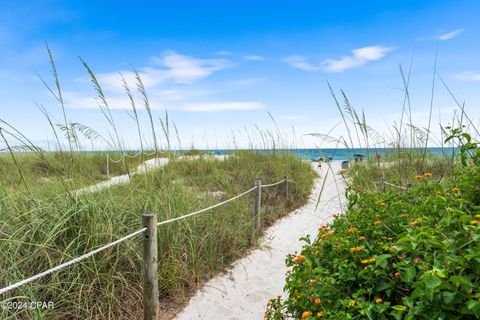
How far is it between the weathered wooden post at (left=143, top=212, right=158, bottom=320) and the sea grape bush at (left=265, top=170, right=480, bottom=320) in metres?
1.06

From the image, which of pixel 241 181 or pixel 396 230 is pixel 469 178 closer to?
pixel 396 230

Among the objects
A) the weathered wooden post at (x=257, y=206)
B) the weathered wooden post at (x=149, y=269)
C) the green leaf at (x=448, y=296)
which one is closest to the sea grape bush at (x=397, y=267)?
the green leaf at (x=448, y=296)

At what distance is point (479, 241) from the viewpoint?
1471 mm

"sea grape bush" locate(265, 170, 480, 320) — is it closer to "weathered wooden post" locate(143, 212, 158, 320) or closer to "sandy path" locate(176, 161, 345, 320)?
"sandy path" locate(176, 161, 345, 320)

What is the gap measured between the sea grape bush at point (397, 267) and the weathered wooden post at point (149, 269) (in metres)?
1.06

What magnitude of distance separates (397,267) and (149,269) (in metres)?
1.85

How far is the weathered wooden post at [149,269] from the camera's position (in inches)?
106

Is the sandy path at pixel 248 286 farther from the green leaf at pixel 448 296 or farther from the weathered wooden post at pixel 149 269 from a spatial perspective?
the green leaf at pixel 448 296

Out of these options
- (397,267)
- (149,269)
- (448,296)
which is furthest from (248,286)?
(448,296)

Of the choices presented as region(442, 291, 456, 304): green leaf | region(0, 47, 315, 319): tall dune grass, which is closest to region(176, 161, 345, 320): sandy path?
region(0, 47, 315, 319): tall dune grass

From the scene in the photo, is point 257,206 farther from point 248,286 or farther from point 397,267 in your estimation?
point 397,267

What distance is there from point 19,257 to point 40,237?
0.21m

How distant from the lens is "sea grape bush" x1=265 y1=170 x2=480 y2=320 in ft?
4.54

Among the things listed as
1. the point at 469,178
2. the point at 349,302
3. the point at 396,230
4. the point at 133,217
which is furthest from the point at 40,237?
the point at 469,178
